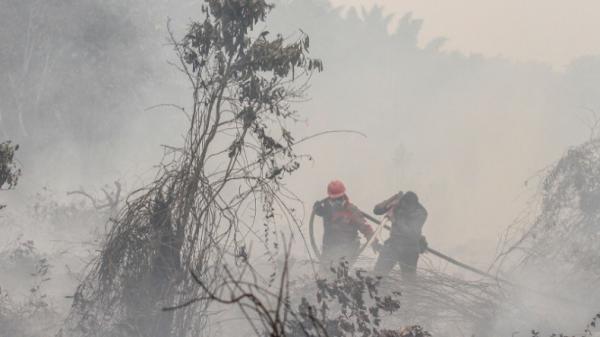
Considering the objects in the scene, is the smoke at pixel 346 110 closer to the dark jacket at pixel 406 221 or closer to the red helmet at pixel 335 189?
the dark jacket at pixel 406 221

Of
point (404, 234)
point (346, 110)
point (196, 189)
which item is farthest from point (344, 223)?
point (346, 110)

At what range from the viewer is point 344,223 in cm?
908

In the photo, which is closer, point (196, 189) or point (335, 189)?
point (196, 189)

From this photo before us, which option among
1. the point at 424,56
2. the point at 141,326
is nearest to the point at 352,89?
the point at 424,56

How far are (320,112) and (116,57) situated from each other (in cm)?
1964

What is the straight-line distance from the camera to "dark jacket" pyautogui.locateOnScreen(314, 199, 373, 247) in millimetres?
9062

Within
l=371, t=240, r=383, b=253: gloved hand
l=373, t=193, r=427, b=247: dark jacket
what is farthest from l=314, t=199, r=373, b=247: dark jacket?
l=373, t=193, r=427, b=247: dark jacket

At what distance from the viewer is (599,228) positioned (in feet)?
29.8

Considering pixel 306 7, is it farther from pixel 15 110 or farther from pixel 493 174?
pixel 15 110

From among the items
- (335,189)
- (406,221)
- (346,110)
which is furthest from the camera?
(346,110)

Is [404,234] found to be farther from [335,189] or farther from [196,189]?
[196,189]

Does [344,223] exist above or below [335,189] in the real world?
below

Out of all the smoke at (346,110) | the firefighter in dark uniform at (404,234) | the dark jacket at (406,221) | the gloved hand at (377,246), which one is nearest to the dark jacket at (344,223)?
the gloved hand at (377,246)

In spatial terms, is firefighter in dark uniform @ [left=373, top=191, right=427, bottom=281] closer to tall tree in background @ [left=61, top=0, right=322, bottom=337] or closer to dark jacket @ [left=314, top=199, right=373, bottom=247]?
dark jacket @ [left=314, top=199, right=373, bottom=247]
